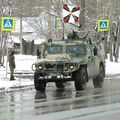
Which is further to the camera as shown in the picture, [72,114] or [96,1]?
[96,1]

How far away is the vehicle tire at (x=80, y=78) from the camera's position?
66.2ft

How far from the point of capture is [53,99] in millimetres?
17297

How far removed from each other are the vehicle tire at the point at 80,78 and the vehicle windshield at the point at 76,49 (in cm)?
102

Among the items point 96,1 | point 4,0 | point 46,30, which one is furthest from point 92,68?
point 46,30

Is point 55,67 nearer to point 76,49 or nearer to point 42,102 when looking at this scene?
point 76,49

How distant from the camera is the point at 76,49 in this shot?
2177cm

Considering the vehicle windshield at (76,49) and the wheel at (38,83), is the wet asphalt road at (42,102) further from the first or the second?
the vehicle windshield at (76,49)

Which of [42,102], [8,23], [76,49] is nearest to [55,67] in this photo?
[76,49]

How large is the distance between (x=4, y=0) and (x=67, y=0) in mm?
7770

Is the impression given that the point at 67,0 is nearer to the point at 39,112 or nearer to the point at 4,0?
the point at 4,0

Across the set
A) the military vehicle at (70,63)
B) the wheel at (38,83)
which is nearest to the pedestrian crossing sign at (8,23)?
the military vehicle at (70,63)

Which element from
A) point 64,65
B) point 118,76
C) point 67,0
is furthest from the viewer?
point 67,0

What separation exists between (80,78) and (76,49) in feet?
6.64

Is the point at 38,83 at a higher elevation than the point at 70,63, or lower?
lower
